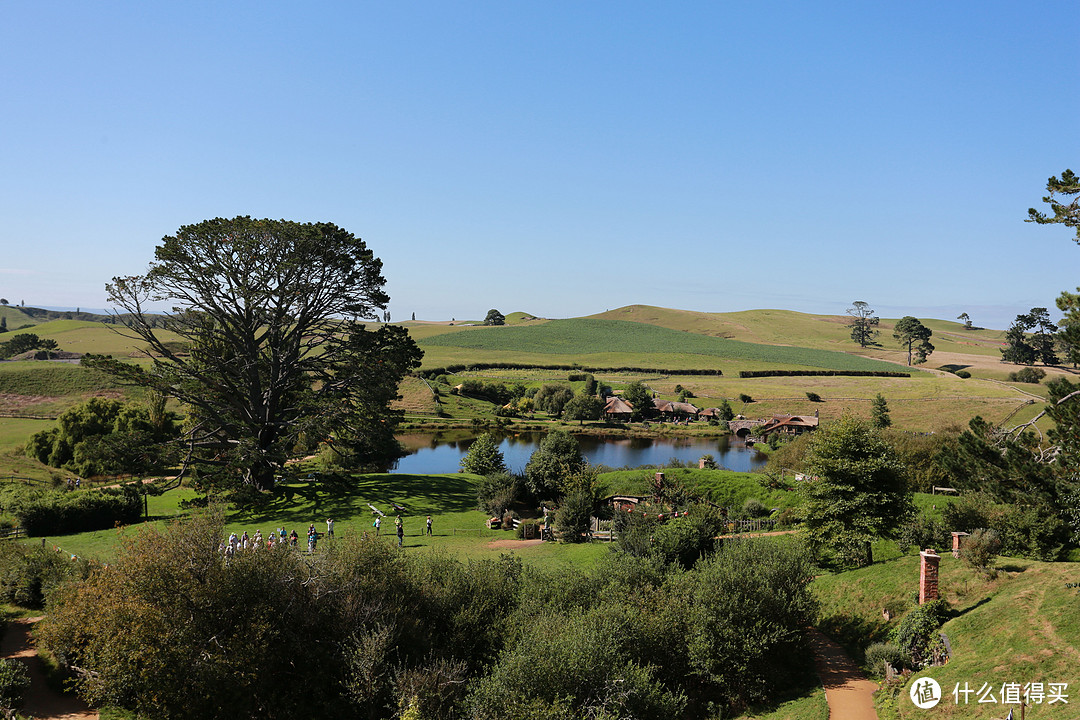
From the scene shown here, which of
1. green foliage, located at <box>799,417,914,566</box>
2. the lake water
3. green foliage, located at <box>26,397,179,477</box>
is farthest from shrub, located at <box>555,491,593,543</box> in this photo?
green foliage, located at <box>26,397,179,477</box>

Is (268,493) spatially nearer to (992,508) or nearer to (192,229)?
(192,229)

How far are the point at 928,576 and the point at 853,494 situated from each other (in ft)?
22.6

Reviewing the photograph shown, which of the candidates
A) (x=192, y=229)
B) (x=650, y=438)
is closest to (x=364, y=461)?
(x=192, y=229)

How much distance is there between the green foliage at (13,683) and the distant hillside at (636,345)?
136698 mm

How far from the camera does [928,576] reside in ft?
64.0

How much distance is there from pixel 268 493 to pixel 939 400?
3899 inches

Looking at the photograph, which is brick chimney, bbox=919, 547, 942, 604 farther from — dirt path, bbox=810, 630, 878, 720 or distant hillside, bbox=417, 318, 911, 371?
distant hillside, bbox=417, 318, 911, 371

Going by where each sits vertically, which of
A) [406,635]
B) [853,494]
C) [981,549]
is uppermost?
[853,494]

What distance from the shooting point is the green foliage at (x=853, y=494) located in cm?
2567

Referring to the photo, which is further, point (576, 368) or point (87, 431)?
point (576, 368)

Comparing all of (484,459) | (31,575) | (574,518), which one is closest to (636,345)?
(484,459)

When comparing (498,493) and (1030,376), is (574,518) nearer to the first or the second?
(498,493)

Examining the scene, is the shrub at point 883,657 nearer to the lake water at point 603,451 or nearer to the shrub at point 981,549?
the shrub at point 981,549

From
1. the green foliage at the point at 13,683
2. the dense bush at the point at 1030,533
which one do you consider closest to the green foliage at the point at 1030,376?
the dense bush at the point at 1030,533
